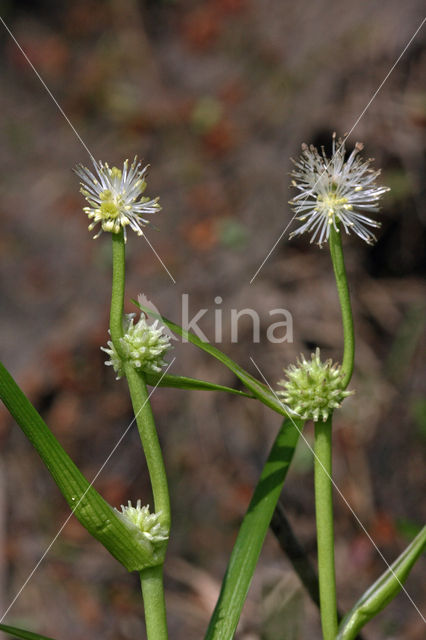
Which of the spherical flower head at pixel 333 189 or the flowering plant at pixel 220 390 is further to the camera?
the spherical flower head at pixel 333 189

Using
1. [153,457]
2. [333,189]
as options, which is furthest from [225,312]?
[153,457]

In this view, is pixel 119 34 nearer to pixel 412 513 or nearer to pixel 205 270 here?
pixel 205 270

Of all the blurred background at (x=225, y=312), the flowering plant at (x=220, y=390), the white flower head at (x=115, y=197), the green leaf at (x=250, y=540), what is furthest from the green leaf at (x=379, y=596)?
the blurred background at (x=225, y=312)

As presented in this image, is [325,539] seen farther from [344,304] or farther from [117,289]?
[117,289]

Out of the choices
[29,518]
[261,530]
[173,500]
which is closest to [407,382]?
[173,500]

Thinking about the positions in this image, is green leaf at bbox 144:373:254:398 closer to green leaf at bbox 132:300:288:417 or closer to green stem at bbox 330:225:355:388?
green leaf at bbox 132:300:288:417

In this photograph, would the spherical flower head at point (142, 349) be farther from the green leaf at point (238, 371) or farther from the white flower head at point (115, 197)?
the white flower head at point (115, 197)
